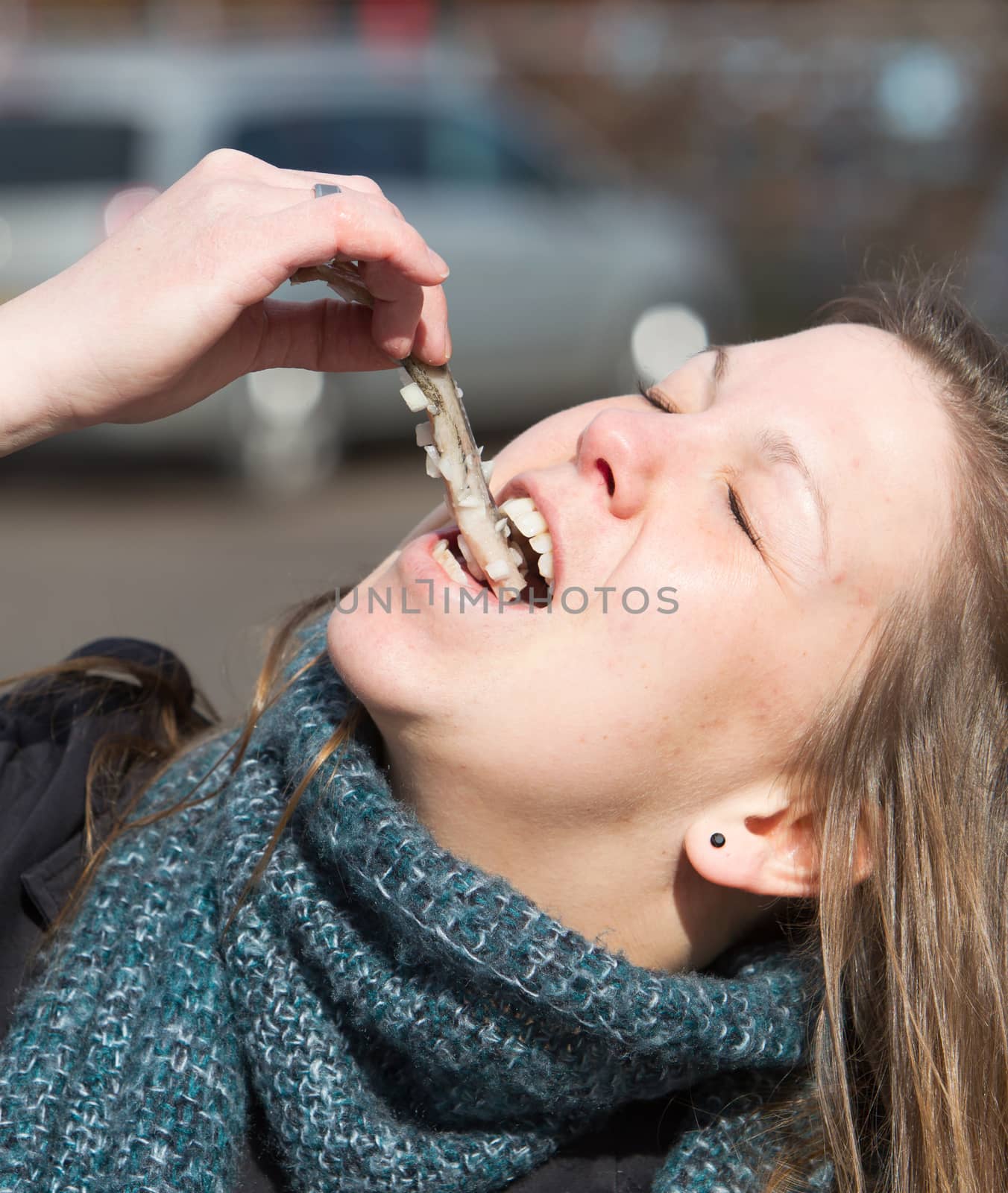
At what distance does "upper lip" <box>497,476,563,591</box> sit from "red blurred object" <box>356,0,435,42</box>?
19.4 metres

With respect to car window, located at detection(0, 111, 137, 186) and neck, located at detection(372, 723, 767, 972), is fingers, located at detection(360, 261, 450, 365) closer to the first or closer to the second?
neck, located at detection(372, 723, 767, 972)

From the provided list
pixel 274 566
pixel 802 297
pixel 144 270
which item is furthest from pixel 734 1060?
pixel 802 297

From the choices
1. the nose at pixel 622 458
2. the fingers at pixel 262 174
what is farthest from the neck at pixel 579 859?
the fingers at pixel 262 174

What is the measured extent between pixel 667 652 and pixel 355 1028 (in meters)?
0.71

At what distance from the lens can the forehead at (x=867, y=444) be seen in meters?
1.81

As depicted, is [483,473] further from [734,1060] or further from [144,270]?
[734,1060]

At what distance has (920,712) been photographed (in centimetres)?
189

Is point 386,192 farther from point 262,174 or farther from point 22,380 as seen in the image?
point 22,380

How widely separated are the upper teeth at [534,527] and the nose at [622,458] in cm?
9

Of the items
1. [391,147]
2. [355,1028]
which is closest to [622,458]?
[355,1028]

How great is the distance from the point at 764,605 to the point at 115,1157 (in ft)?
3.85

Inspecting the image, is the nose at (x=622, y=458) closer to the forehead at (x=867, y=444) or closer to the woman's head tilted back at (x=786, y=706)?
the woman's head tilted back at (x=786, y=706)

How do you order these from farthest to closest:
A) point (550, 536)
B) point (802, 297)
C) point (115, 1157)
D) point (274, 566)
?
point (802, 297) → point (274, 566) → point (550, 536) → point (115, 1157)

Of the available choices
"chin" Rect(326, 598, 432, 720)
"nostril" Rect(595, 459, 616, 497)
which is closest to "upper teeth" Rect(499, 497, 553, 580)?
"nostril" Rect(595, 459, 616, 497)
